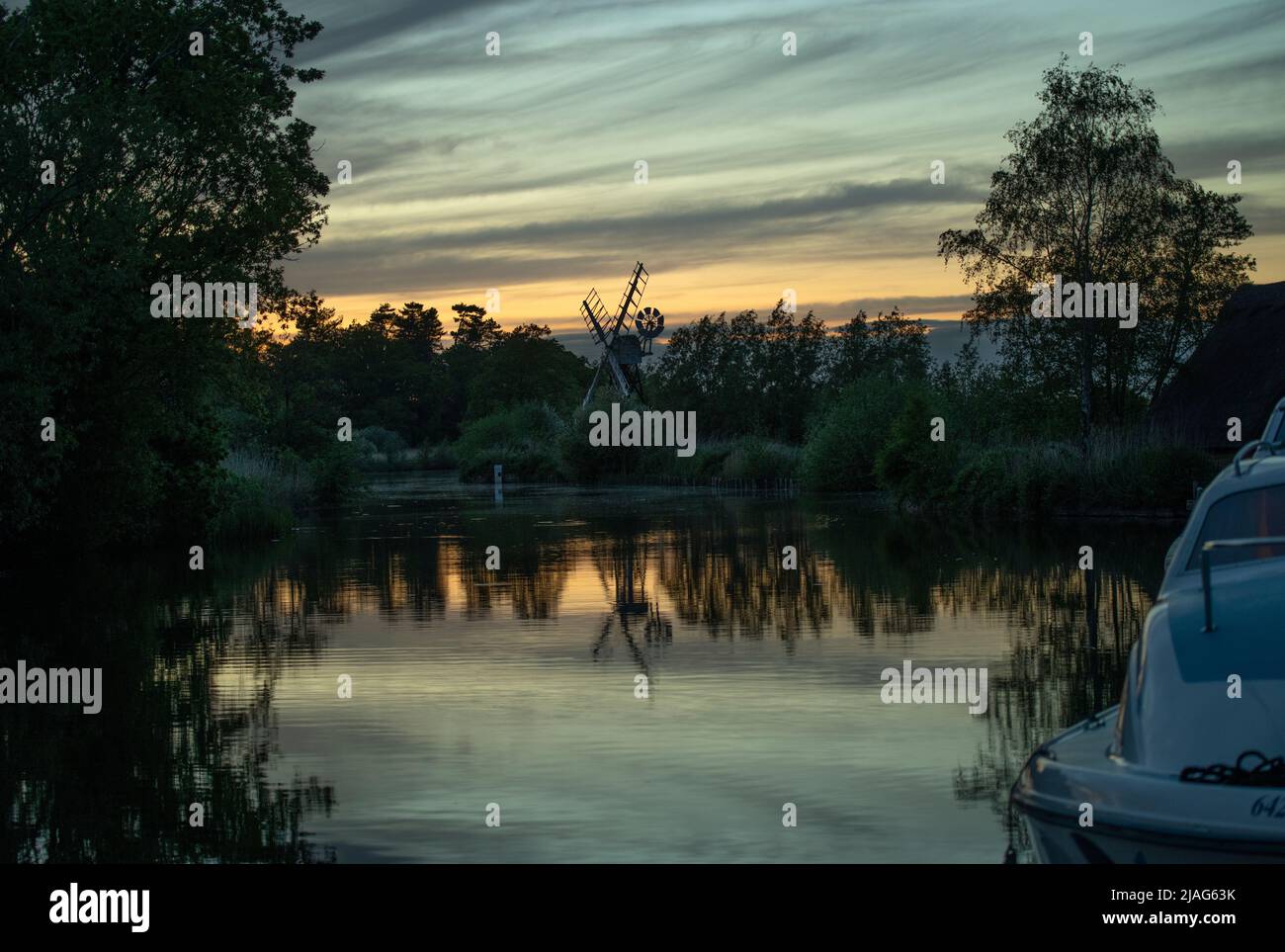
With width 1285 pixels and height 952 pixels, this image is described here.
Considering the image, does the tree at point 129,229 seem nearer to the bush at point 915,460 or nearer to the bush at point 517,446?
the bush at point 915,460

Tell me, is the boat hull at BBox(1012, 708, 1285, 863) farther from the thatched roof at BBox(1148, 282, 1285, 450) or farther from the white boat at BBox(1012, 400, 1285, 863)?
the thatched roof at BBox(1148, 282, 1285, 450)

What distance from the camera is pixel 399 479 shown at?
95.9 metres

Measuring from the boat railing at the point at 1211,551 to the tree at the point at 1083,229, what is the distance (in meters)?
40.1

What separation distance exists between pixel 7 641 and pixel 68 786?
8825 mm

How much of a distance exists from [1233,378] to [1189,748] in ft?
132

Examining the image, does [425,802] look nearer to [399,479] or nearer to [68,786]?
[68,786]

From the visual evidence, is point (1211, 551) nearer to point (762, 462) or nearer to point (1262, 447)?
point (1262, 447)

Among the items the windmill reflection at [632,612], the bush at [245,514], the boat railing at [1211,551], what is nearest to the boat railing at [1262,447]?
the boat railing at [1211,551]

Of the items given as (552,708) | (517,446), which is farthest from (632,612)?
(517,446)

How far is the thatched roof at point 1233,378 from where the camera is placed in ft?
140

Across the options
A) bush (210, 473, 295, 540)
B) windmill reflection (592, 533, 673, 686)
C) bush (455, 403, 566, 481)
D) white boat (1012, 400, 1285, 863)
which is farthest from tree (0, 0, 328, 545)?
bush (455, 403, 566, 481)

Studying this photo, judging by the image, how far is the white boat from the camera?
21.2ft

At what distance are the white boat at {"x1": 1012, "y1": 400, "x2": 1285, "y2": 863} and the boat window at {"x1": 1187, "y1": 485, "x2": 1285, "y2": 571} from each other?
203mm

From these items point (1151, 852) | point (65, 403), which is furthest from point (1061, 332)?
point (1151, 852)
